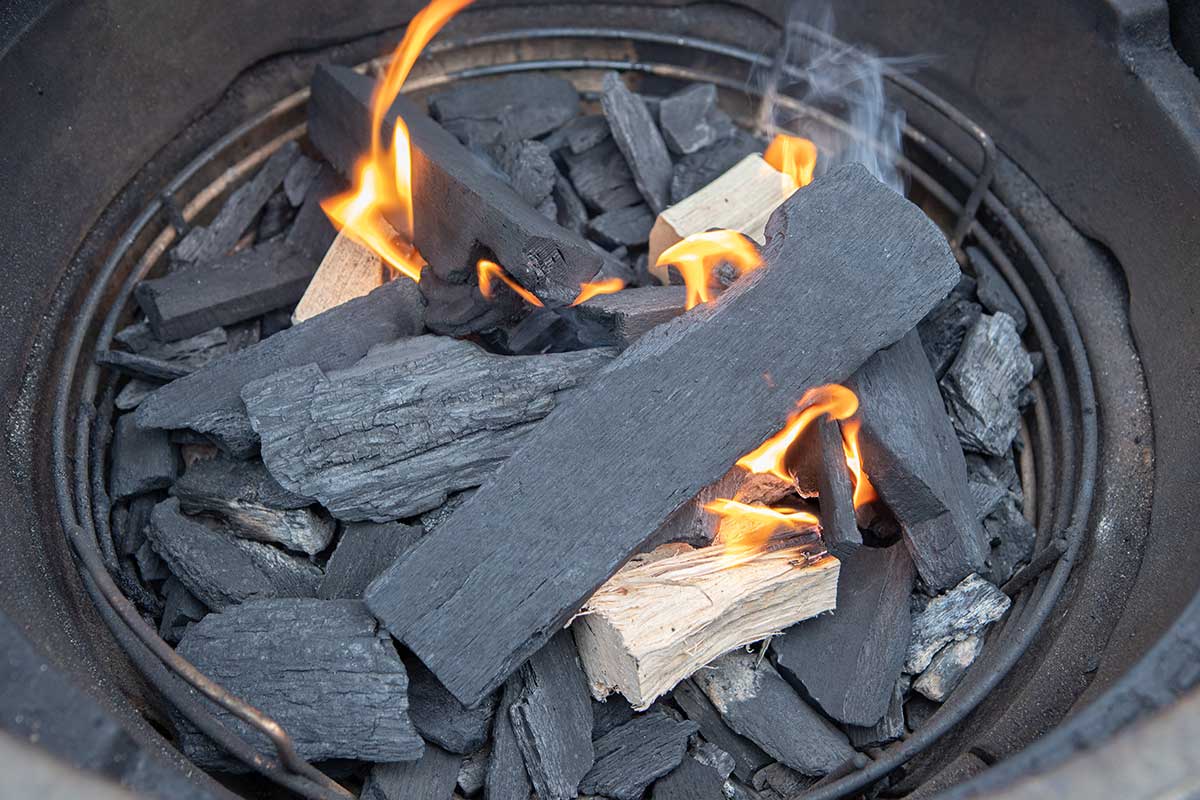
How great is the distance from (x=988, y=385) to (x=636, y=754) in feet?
4.57

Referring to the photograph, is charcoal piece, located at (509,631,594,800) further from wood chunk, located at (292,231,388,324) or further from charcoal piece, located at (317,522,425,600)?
wood chunk, located at (292,231,388,324)

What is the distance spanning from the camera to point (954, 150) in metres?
3.12

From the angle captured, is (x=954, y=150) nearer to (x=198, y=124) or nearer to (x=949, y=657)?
(x=949, y=657)

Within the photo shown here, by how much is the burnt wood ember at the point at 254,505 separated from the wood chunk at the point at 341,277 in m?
0.53

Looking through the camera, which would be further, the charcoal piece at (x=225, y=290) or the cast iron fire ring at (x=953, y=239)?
the charcoal piece at (x=225, y=290)

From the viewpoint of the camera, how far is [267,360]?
255 centimetres

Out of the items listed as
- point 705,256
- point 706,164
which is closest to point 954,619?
point 705,256

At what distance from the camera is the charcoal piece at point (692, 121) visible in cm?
314

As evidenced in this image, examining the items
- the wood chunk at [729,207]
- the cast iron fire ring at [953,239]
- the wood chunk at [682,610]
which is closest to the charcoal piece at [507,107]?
the cast iron fire ring at [953,239]

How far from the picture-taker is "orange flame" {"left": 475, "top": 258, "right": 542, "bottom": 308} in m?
2.54

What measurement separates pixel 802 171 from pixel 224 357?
180 cm

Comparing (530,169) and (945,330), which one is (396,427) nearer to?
(530,169)

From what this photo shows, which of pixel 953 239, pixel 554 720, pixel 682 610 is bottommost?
pixel 554 720

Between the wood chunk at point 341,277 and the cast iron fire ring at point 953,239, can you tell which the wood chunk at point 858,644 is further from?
the wood chunk at point 341,277
